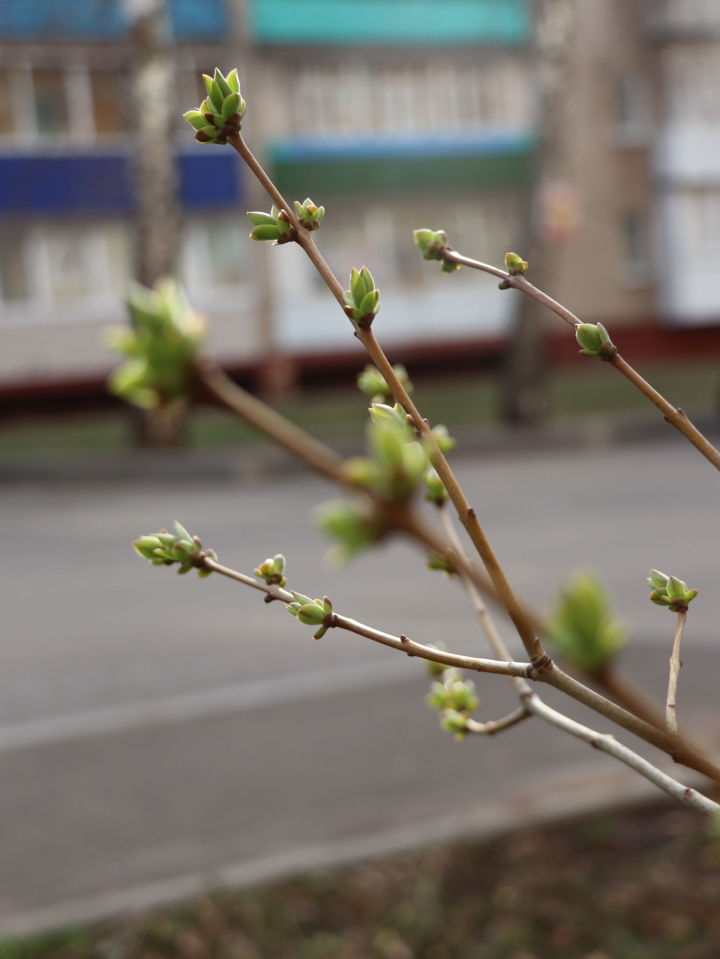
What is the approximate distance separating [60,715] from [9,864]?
4.87 feet

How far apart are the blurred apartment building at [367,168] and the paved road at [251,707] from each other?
11.4 meters

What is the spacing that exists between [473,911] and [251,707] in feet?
→ 7.98

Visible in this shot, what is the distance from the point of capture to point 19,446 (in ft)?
52.5

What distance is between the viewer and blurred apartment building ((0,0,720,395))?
2040 cm

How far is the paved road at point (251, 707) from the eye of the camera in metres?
3.93

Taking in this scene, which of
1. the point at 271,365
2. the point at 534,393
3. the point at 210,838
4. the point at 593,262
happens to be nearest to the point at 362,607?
the point at 210,838

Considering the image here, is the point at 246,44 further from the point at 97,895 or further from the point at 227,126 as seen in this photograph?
the point at 227,126

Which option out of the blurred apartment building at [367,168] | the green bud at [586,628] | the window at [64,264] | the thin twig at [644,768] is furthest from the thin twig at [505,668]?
the window at [64,264]

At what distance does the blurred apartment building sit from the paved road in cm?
1139

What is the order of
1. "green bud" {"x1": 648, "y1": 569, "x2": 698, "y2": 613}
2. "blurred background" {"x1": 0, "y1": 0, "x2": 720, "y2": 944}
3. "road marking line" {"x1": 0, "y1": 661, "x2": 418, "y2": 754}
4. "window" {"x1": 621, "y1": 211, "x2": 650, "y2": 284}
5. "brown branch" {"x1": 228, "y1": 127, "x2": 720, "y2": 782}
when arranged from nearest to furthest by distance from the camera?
"brown branch" {"x1": 228, "y1": 127, "x2": 720, "y2": 782} < "green bud" {"x1": 648, "y1": 569, "x2": 698, "y2": 613} < "blurred background" {"x1": 0, "y1": 0, "x2": 720, "y2": 944} < "road marking line" {"x1": 0, "y1": 661, "x2": 418, "y2": 754} < "window" {"x1": 621, "y1": 211, "x2": 650, "y2": 284}

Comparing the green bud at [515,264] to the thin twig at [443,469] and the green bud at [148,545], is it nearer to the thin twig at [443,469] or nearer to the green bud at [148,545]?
the thin twig at [443,469]

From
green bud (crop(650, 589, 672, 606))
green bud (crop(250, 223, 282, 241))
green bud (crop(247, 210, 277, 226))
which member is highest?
green bud (crop(247, 210, 277, 226))

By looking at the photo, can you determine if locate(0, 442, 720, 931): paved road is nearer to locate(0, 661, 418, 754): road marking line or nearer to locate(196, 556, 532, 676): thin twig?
locate(0, 661, 418, 754): road marking line

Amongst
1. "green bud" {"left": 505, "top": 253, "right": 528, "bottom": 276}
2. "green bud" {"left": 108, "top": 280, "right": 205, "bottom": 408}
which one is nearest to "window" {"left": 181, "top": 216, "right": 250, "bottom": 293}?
"green bud" {"left": 505, "top": 253, "right": 528, "bottom": 276}
